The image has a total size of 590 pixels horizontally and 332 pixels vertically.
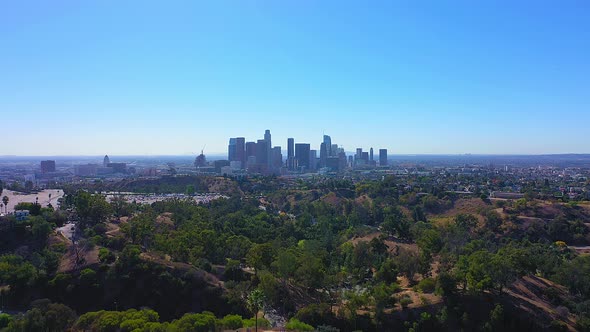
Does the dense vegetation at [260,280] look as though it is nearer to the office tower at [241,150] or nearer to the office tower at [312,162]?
the office tower at [241,150]

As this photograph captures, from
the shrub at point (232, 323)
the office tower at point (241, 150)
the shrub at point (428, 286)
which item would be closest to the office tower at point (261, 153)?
the office tower at point (241, 150)

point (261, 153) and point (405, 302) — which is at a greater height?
point (261, 153)

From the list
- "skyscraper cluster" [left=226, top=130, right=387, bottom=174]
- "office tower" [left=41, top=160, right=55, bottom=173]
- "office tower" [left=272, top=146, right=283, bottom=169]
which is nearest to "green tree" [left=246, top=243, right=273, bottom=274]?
"skyscraper cluster" [left=226, top=130, right=387, bottom=174]

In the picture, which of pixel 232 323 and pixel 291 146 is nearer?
pixel 232 323

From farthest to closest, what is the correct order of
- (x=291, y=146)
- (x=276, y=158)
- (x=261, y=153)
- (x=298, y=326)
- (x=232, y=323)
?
(x=291, y=146) → (x=276, y=158) → (x=261, y=153) → (x=298, y=326) → (x=232, y=323)

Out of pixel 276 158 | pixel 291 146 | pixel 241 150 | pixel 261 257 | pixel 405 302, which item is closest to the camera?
pixel 405 302

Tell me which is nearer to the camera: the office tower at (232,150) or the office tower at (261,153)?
the office tower at (261,153)

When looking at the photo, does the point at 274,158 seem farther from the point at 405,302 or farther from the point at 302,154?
the point at 405,302

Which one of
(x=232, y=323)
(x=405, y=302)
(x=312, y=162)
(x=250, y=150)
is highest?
(x=250, y=150)

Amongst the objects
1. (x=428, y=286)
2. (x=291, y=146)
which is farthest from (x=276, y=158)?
(x=428, y=286)
